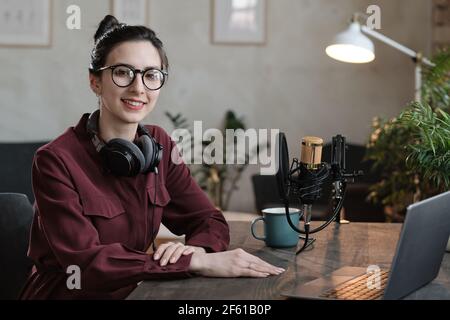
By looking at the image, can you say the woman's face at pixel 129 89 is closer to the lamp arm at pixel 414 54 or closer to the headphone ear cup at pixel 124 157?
the headphone ear cup at pixel 124 157

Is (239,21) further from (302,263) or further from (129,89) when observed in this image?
(302,263)

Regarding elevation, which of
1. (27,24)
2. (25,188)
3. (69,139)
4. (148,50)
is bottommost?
(25,188)

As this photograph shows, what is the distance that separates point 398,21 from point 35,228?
152 inches

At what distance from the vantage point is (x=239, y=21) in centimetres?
509

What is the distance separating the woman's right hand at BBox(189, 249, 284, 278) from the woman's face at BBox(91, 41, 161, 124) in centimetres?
45

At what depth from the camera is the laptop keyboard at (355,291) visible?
135cm

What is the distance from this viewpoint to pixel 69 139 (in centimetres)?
177

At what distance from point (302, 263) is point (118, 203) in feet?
1.56

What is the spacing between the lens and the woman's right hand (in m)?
1.51

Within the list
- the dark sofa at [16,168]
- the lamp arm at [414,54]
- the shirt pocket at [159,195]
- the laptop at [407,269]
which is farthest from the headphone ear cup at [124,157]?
the dark sofa at [16,168]

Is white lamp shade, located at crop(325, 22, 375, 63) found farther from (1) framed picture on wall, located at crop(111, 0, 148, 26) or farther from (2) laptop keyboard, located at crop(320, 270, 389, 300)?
(1) framed picture on wall, located at crop(111, 0, 148, 26)

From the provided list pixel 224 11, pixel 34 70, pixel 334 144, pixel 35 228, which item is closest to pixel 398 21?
pixel 224 11

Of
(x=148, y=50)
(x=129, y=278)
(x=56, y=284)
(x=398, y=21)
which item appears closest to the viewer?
(x=129, y=278)
